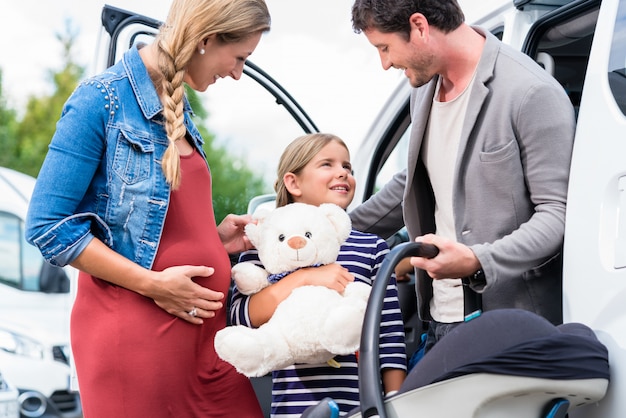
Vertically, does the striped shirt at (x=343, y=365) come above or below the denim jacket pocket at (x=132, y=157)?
below

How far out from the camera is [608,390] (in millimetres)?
1797

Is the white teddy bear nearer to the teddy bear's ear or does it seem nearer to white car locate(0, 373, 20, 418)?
the teddy bear's ear

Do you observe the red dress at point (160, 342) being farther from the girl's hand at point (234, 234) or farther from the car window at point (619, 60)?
the car window at point (619, 60)

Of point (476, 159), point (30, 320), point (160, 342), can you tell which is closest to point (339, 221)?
point (476, 159)

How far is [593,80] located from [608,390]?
0.74 m

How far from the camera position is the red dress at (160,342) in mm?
1957

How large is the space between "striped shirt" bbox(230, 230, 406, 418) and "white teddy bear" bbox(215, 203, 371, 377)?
0.07 m

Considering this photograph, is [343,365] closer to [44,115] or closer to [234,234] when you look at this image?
[234,234]

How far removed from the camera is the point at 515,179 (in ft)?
7.26

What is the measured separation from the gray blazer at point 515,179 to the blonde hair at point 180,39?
2.30 feet

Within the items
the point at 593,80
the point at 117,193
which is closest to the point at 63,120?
the point at 117,193

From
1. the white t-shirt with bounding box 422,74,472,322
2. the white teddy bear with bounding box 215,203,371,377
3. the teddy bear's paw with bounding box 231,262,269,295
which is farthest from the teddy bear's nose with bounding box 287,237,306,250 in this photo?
the white t-shirt with bounding box 422,74,472,322

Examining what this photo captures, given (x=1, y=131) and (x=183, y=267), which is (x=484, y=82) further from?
(x=1, y=131)

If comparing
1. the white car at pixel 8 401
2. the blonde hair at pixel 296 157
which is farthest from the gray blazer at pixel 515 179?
the white car at pixel 8 401
